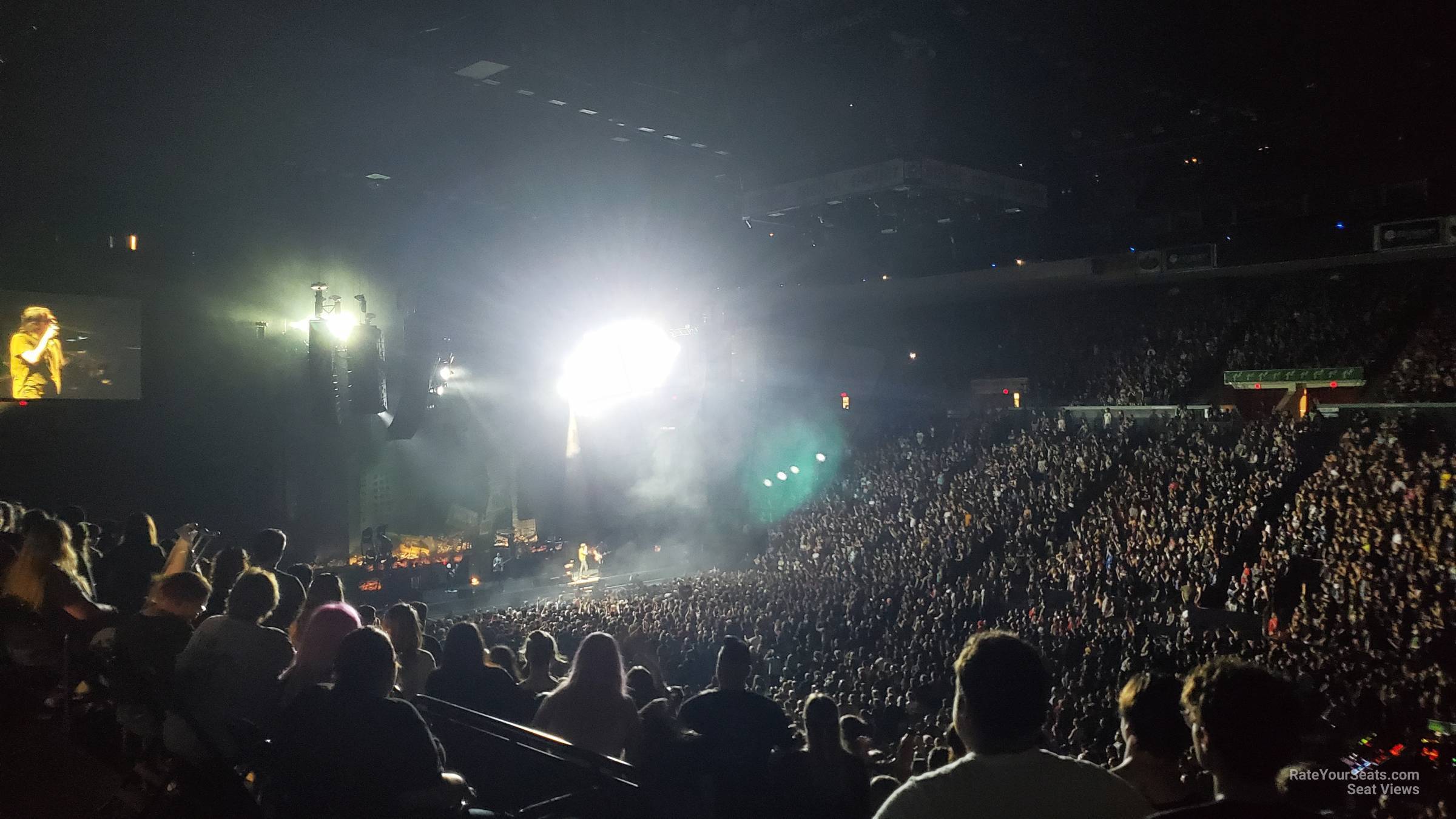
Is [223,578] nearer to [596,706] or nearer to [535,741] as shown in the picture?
[596,706]

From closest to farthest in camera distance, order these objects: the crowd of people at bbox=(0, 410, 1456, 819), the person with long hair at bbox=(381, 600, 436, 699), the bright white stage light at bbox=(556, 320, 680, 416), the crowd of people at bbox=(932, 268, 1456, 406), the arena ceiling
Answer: the crowd of people at bbox=(0, 410, 1456, 819) < the person with long hair at bbox=(381, 600, 436, 699) < the arena ceiling < the crowd of people at bbox=(932, 268, 1456, 406) < the bright white stage light at bbox=(556, 320, 680, 416)

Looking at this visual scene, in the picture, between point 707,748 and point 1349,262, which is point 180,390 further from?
point 1349,262

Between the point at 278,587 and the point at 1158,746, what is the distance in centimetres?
481

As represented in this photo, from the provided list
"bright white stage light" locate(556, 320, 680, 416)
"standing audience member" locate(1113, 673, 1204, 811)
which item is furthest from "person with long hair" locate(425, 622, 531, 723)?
"bright white stage light" locate(556, 320, 680, 416)

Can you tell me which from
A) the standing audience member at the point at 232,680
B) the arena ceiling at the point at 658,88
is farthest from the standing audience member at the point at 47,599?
the arena ceiling at the point at 658,88

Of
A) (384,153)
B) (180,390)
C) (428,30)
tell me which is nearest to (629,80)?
(428,30)

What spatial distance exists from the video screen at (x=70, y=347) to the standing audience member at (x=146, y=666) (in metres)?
12.6

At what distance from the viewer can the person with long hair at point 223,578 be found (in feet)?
17.8

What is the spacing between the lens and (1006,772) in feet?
6.29

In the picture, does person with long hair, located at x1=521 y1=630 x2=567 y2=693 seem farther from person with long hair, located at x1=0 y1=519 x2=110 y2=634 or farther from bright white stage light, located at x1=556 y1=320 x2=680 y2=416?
bright white stage light, located at x1=556 y1=320 x2=680 y2=416

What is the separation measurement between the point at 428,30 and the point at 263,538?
259 inches

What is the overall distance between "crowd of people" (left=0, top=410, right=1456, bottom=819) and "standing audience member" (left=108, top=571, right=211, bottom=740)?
12 mm

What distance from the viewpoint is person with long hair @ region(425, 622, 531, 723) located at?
15.1 feet

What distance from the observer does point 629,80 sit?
457 inches
